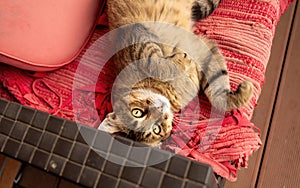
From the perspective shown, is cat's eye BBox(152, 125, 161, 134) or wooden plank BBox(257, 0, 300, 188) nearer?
cat's eye BBox(152, 125, 161, 134)

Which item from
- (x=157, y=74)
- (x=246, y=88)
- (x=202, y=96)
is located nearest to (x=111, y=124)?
(x=157, y=74)

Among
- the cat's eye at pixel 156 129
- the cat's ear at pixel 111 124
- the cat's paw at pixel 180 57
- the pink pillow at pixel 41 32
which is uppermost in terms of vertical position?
the cat's paw at pixel 180 57

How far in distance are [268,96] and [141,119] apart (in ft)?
2.42

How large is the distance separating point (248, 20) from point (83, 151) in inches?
30.1

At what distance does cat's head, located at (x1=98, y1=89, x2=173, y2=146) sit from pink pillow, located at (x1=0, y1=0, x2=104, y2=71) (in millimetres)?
270

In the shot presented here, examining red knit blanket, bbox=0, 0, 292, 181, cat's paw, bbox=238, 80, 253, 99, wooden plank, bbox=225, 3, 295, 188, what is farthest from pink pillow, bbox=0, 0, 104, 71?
wooden plank, bbox=225, 3, 295, 188

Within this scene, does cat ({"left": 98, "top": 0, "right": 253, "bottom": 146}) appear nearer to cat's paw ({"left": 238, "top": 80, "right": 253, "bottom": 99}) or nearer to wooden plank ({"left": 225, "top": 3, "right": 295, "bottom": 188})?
cat's paw ({"left": 238, "top": 80, "right": 253, "bottom": 99})

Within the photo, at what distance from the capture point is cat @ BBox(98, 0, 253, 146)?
1.09 metres

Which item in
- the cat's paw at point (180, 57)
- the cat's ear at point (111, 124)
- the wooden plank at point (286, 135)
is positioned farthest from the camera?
the wooden plank at point (286, 135)

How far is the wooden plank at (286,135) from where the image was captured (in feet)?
4.62

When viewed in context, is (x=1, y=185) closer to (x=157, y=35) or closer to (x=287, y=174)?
(x=157, y=35)

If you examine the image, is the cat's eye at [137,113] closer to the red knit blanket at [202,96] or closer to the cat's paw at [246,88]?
the red knit blanket at [202,96]

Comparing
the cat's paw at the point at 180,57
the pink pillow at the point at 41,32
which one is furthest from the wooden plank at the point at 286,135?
the pink pillow at the point at 41,32

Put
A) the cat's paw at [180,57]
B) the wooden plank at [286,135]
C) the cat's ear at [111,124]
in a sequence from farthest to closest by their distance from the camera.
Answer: the wooden plank at [286,135] < the cat's paw at [180,57] < the cat's ear at [111,124]
